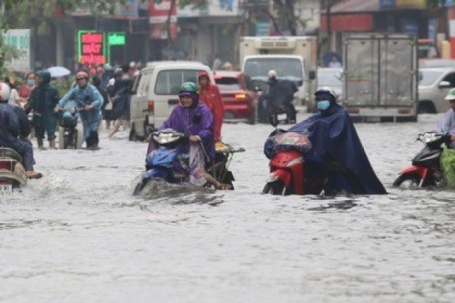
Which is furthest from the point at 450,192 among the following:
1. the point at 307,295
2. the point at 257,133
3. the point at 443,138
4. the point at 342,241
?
the point at 257,133

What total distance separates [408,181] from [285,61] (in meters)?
27.7

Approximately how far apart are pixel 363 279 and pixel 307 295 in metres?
0.85

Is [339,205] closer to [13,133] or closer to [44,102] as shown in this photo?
[13,133]

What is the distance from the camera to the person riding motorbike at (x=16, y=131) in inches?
773

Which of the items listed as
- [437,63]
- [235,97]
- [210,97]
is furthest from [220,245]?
[437,63]

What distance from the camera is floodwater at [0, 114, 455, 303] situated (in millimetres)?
11031

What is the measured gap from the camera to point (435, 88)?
47.1 m

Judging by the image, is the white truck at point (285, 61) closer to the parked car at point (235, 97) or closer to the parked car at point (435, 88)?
the parked car at point (235, 97)

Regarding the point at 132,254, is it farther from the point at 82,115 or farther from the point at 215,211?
the point at 82,115

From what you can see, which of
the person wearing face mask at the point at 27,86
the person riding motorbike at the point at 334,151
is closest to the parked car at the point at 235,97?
the person wearing face mask at the point at 27,86

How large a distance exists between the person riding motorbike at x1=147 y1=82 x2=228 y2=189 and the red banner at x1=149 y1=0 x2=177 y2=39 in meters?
52.8

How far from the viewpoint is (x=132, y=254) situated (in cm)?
1300

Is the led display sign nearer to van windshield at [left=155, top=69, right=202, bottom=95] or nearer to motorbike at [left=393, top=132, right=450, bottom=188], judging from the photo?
van windshield at [left=155, top=69, right=202, bottom=95]

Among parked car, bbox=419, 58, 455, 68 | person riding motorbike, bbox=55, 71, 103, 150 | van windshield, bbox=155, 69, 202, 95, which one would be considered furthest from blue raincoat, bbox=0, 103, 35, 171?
parked car, bbox=419, 58, 455, 68
